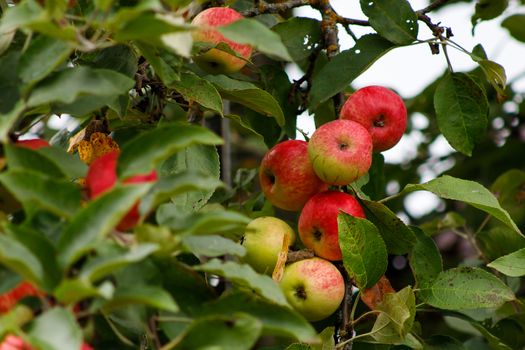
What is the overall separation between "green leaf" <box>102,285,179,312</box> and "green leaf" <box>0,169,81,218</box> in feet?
0.33

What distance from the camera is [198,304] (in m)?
0.99

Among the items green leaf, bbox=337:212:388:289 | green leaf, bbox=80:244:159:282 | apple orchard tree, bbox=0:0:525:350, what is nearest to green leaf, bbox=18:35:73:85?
apple orchard tree, bbox=0:0:525:350

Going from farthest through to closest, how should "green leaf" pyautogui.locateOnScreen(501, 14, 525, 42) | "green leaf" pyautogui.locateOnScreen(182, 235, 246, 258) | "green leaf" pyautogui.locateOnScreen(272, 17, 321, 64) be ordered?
"green leaf" pyautogui.locateOnScreen(501, 14, 525, 42) → "green leaf" pyautogui.locateOnScreen(272, 17, 321, 64) → "green leaf" pyautogui.locateOnScreen(182, 235, 246, 258)

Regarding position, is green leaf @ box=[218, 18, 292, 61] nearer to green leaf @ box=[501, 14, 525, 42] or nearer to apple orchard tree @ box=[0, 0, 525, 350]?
apple orchard tree @ box=[0, 0, 525, 350]

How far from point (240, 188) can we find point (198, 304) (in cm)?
82

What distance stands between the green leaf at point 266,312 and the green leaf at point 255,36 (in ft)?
0.83

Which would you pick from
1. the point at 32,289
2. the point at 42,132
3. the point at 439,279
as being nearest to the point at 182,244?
the point at 32,289

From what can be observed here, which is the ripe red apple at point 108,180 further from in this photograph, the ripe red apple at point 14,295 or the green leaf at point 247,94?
the green leaf at point 247,94

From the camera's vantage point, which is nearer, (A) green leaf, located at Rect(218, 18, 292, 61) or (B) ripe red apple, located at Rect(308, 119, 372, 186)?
(A) green leaf, located at Rect(218, 18, 292, 61)

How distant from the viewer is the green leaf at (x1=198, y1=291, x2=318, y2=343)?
35.4 inches

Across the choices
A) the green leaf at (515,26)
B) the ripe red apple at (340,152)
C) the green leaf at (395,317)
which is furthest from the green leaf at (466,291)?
the green leaf at (515,26)

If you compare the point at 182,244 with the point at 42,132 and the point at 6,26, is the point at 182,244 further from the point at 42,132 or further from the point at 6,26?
the point at 42,132

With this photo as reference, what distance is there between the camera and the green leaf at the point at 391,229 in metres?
1.39

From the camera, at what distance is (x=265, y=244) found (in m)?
1.37
